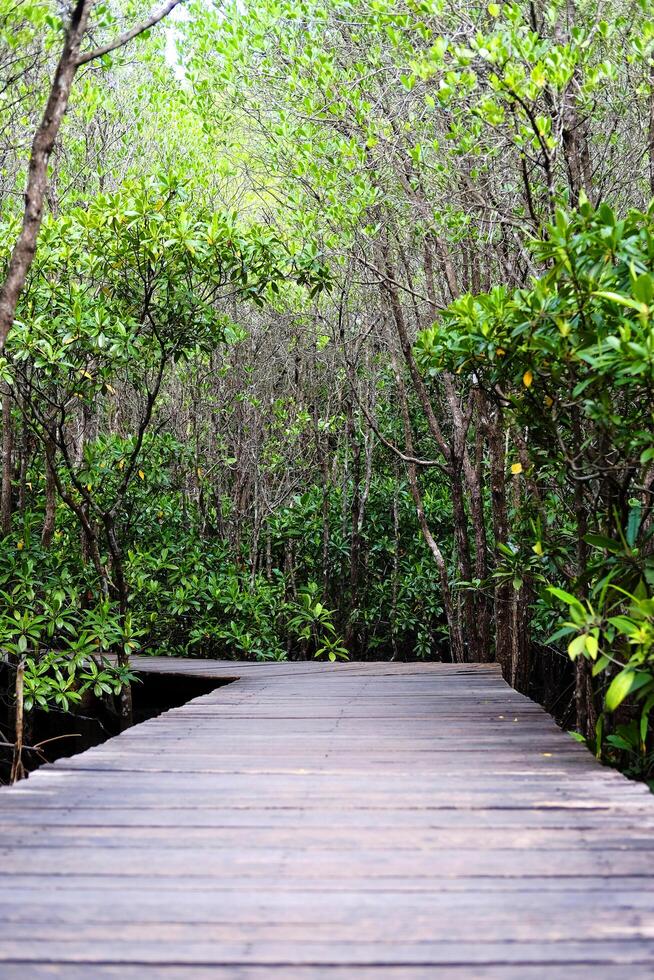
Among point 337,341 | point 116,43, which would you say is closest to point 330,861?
point 116,43

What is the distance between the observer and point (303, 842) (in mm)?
2494

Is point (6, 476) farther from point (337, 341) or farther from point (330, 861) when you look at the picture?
point (330, 861)

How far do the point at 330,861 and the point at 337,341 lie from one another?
289 inches

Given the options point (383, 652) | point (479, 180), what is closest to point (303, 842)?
point (479, 180)

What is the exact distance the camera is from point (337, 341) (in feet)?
30.4

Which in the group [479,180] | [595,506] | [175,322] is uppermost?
[479,180]

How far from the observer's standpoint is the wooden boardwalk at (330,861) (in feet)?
5.88

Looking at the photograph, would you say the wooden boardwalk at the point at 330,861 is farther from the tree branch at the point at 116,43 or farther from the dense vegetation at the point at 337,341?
the tree branch at the point at 116,43

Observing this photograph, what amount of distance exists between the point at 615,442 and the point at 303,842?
218 centimetres

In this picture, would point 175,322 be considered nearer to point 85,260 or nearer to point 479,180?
point 85,260

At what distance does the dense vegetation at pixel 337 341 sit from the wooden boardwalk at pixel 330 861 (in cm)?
56

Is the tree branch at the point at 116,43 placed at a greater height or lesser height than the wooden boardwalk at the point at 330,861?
greater

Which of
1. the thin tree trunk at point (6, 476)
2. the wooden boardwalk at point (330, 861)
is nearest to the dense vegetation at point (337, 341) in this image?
the thin tree trunk at point (6, 476)

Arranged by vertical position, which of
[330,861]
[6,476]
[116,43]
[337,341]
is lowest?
[330,861]
